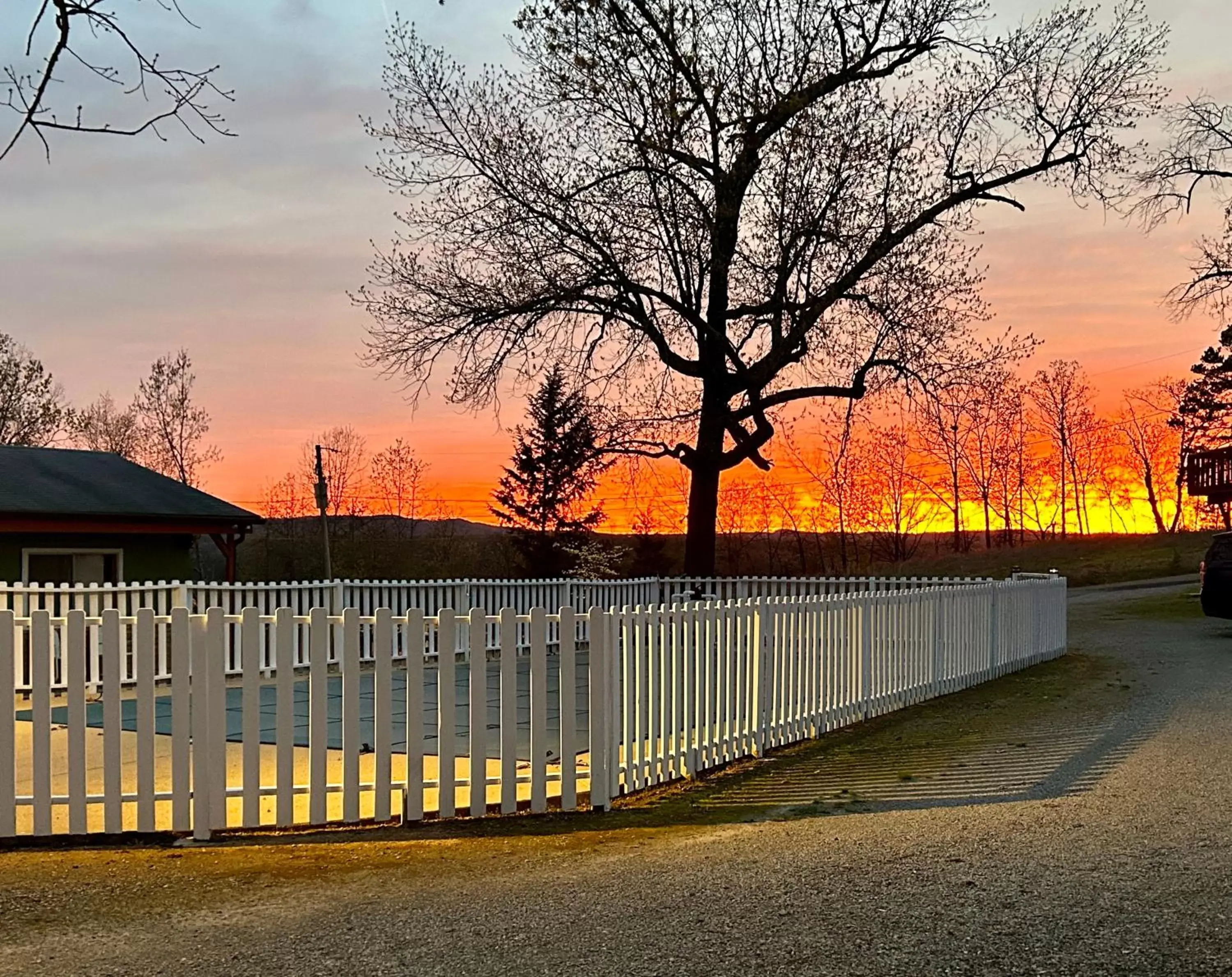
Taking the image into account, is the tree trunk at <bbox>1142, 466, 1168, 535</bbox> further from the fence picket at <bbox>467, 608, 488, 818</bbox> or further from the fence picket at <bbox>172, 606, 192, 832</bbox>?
the fence picket at <bbox>172, 606, 192, 832</bbox>

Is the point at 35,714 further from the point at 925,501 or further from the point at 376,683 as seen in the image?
the point at 925,501

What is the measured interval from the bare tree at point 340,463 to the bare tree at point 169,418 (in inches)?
223

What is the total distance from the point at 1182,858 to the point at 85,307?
2014 cm

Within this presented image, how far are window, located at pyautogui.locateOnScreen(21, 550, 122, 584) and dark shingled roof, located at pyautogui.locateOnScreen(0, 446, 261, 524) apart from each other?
3.10 feet

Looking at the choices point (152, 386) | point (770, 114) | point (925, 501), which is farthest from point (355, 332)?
point (925, 501)

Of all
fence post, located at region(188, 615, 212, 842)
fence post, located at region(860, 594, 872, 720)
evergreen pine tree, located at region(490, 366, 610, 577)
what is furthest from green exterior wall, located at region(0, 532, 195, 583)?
evergreen pine tree, located at region(490, 366, 610, 577)

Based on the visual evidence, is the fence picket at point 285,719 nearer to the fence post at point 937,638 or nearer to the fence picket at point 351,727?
the fence picket at point 351,727

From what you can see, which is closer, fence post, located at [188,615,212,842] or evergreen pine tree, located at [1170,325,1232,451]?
fence post, located at [188,615,212,842]

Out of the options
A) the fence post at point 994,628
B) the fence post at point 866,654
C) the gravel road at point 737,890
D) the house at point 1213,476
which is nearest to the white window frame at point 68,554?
the fence post at point 866,654

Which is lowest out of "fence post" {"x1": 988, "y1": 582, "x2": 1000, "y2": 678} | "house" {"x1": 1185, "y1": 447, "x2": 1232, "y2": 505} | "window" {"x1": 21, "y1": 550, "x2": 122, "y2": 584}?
"fence post" {"x1": 988, "y1": 582, "x2": 1000, "y2": 678}

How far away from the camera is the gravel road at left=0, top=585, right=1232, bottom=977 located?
13.6ft

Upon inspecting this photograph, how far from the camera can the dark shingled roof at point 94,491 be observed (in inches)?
729

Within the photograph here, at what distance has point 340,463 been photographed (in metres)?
53.5

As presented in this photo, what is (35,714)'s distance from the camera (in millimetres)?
6191
